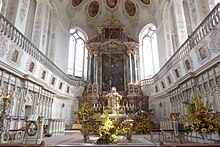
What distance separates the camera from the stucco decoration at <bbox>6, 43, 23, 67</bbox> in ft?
24.6

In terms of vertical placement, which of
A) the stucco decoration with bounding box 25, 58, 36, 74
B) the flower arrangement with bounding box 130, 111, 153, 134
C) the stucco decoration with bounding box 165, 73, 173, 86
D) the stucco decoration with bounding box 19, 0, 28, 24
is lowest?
the flower arrangement with bounding box 130, 111, 153, 134

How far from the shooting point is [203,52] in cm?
732

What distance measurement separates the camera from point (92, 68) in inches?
734

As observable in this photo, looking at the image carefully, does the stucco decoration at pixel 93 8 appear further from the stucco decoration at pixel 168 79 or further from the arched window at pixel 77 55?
the stucco decoration at pixel 168 79

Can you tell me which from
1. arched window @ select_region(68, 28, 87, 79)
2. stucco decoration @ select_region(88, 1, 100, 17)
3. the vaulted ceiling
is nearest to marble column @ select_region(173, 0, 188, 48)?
the vaulted ceiling

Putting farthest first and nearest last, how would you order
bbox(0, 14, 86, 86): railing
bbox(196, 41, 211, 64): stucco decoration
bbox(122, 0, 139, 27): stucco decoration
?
1. bbox(122, 0, 139, 27): stucco decoration
2. bbox(0, 14, 86, 86): railing
3. bbox(196, 41, 211, 64): stucco decoration

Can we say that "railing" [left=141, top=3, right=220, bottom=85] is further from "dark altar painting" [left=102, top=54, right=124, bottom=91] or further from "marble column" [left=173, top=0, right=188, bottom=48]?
"dark altar painting" [left=102, top=54, right=124, bottom=91]

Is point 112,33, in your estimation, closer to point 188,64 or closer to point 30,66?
point 30,66

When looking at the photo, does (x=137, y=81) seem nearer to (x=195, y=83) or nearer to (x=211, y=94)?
(x=195, y=83)

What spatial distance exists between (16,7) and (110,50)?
36.1ft

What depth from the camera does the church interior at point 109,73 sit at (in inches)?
260

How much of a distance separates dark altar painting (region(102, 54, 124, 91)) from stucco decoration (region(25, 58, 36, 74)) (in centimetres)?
867

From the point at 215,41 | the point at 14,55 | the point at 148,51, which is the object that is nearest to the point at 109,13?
the point at 148,51

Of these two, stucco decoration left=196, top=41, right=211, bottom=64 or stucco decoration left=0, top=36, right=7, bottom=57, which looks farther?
stucco decoration left=196, top=41, right=211, bottom=64
